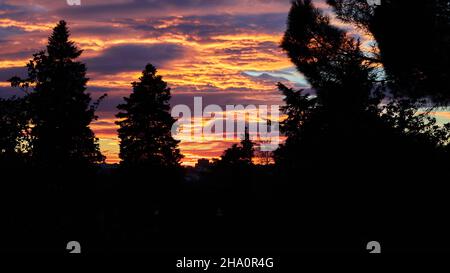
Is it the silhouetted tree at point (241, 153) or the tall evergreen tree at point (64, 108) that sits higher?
the tall evergreen tree at point (64, 108)

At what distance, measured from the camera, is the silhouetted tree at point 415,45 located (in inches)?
581

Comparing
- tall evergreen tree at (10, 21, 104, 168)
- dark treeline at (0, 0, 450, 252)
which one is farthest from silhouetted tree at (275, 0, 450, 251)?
tall evergreen tree at (10, 21, 104, 168)

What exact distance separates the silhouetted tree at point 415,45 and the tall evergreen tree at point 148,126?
2633 cm

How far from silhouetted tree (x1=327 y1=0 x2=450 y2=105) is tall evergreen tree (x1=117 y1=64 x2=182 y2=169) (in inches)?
1037

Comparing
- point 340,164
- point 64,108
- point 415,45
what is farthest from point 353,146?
point 64,108

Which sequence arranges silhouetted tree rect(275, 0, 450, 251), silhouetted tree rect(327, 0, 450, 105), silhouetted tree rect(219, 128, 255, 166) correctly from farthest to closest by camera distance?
silhouetted tree rect(219, 128, 255, 166) → silhouetted tree rect(275, 0, 450, 251) → silhouetted tree rect(327, 0, 450, 105)

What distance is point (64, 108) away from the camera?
1464 inches

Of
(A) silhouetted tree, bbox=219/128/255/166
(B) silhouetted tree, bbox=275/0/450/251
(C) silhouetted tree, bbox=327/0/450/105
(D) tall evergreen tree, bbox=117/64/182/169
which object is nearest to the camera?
(C) silhouetted tree, bbox=327/0/450/105

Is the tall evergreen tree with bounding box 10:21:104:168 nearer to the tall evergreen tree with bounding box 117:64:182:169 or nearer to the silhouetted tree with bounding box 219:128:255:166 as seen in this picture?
the tall evergreen tree with bounding box 117:64:182:169

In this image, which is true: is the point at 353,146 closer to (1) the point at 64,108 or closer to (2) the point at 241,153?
(1) the point at 64,108

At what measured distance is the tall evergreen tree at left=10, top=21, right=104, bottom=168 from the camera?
36.2m

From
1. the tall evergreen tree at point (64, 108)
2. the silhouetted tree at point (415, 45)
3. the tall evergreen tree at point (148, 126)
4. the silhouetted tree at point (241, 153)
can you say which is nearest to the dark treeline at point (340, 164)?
the silhouetted tree at point (415, 45)

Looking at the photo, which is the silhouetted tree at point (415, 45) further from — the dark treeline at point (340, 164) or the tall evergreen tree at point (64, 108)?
the tall evergreen tree at point (64, 108)
